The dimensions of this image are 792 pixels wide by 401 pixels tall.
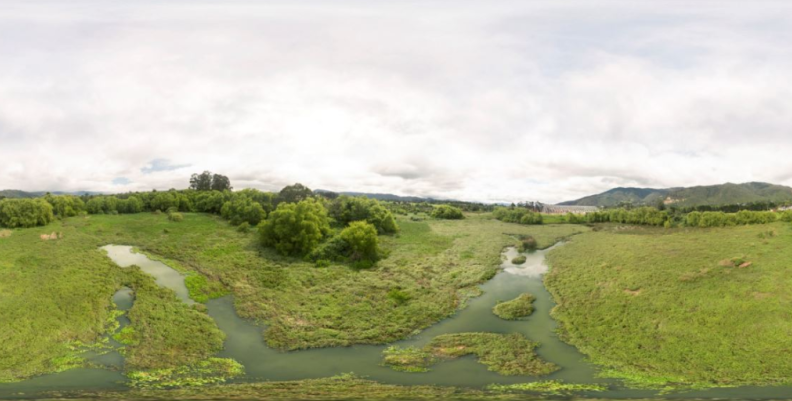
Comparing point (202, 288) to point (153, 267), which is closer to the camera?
point (202, 288)

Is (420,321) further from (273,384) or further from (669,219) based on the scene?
A: (669,219)

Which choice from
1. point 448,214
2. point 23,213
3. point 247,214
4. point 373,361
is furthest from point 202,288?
point 448,214

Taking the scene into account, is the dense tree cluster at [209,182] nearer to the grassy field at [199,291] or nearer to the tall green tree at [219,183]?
the tall green tree at [219,183]

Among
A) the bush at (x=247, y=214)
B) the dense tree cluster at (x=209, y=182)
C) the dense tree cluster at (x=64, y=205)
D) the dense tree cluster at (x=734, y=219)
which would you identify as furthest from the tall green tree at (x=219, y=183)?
the dense tree cluster at (x=734, y=219)

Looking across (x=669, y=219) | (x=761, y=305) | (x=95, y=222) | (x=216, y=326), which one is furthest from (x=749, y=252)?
→ (x=95, y=222)

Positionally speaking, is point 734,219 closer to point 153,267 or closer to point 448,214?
point 448,214

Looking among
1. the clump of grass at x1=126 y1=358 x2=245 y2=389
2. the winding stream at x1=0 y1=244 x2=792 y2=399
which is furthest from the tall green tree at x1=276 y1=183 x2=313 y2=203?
the clump of grass at x1=126 y1=358 x2=245 y2=389
